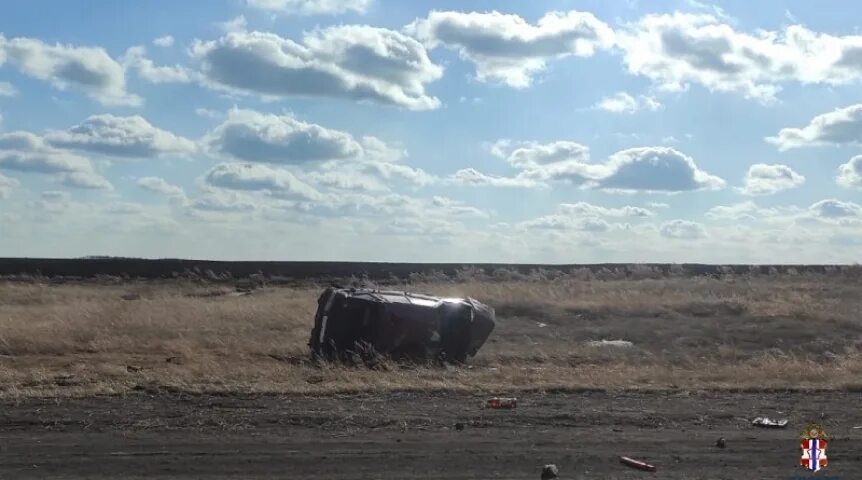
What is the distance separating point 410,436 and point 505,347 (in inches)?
453

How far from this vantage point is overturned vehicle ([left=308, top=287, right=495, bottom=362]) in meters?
17.5

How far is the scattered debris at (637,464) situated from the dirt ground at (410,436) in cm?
12

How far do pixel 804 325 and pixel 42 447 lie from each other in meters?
21.0

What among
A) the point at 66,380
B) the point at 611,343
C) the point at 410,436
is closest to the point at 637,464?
the point at 410,436

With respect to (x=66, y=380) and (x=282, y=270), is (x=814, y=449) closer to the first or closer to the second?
(x=66, y=380)

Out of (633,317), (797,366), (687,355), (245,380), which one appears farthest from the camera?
(633,317)

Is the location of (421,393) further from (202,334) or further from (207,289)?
(207,289)

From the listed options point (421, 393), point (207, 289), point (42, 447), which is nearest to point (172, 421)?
point (42, 447)

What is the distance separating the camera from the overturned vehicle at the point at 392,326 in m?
17.5

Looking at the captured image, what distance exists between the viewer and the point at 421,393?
13.7 m

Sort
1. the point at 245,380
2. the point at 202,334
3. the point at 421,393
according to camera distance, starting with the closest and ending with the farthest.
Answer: the point at 421,393 < the point at 245,380 < the point at 202,334

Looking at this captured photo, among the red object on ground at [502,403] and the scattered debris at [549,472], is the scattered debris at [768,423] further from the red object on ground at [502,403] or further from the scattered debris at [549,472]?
the scattered debris at [549,472]

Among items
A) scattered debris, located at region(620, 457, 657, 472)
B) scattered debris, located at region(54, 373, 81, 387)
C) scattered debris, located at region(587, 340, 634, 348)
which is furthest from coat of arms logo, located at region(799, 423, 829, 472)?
scattered debris, located at region(587, 340, 634, 348)

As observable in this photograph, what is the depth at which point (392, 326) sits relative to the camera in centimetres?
1753
